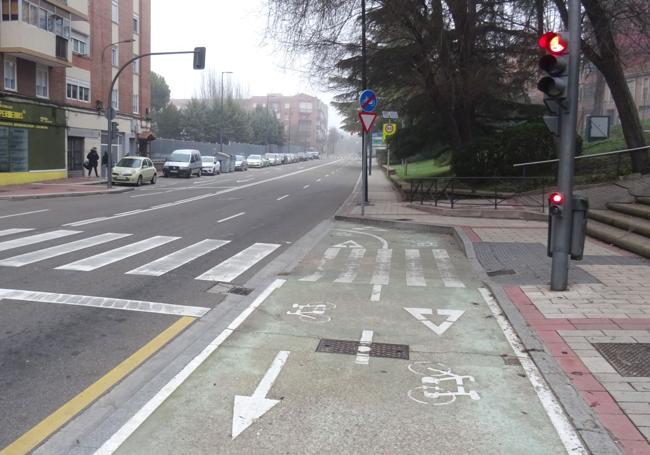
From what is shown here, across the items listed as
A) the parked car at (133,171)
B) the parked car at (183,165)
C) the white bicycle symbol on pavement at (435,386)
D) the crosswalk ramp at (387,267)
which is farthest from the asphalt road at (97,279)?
the parked car at (183,165)

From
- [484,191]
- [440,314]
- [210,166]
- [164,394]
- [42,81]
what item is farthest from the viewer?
[210,166]

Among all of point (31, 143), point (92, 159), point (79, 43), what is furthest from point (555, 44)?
point (79, 43)

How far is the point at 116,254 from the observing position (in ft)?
34.2

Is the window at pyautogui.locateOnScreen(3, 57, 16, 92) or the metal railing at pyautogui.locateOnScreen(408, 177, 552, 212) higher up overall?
the window at pyautogui.locateOnScreen(3, 57, 16, 92)

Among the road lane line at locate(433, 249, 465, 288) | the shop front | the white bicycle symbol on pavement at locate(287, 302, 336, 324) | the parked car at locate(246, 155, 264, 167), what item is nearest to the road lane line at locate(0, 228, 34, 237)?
the white bicycle symbol on pavement at locate(287, 302, 336, 324)

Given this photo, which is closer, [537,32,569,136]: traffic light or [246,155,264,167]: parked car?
[537,32,569,136]: traffic light

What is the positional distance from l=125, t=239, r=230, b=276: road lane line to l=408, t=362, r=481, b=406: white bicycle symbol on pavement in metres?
4.99

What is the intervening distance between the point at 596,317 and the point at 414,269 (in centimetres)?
368

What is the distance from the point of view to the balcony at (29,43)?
2817cm

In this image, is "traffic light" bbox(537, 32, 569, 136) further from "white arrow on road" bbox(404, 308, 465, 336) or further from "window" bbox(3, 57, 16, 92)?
"window" bbox(3, 57, 16, 92)

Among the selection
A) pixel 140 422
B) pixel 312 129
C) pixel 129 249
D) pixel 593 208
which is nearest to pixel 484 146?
pixel 593 208

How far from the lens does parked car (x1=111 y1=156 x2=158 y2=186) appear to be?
32125 millimetres

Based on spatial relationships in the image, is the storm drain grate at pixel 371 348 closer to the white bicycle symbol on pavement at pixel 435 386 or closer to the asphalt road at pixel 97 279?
the white bicycle symbol on pavement at pixel 435 386

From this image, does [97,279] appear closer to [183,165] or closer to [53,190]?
[53,190]
